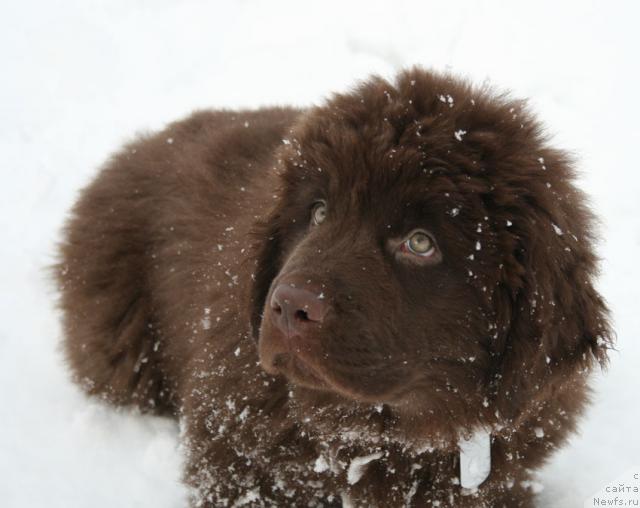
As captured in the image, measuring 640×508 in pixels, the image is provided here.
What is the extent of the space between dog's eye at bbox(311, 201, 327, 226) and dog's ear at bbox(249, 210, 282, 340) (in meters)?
0.18

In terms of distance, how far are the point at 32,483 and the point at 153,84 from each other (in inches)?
178

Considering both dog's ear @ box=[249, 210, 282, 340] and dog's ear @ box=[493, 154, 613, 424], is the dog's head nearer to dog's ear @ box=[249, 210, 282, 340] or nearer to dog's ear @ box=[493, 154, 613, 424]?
dog's ear @ box=[493, 154, 613, 424]

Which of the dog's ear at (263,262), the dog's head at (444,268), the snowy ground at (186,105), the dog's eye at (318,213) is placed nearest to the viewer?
the dog's head at (444,268)

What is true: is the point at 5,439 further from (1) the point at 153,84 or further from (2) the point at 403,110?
(1) the point at 153,84

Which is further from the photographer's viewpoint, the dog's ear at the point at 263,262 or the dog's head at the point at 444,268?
the dog's ear at the point at 263,262

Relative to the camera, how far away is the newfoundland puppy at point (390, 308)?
261 cm

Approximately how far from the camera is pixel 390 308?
2.58 m

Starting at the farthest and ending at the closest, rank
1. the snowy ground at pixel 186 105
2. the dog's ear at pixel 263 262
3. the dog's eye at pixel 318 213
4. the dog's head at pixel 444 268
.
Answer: the snowy ground at pixel 186 105
the dog's ear at pixel 263 262
the dog's eye at pixel 318 213
the dog's head at pixel 444 268

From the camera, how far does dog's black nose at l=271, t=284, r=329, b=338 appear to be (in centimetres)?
243

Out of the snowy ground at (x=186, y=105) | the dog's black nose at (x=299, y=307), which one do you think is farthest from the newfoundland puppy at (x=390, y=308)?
the snowy ground at (x=186, y=105)

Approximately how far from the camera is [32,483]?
11.7ft

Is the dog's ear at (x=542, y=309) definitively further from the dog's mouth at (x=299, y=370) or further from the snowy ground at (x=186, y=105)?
the snowy ground at (x=186, y=105)

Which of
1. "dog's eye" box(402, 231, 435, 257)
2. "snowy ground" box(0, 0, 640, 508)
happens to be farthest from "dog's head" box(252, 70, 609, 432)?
"snowy ground" box(0, 0, 640, 508)

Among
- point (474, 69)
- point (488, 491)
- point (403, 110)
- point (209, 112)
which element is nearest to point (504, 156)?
point (403, 110)
